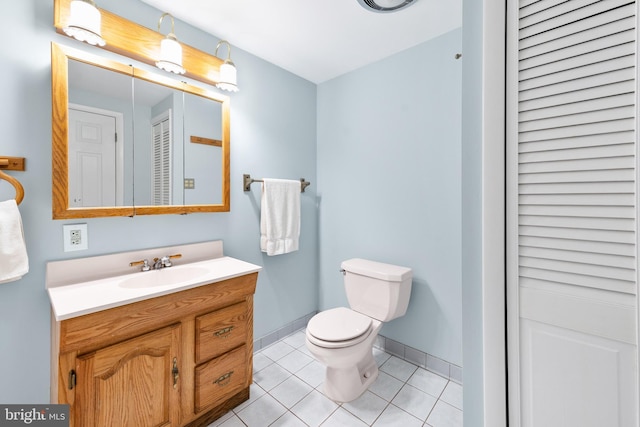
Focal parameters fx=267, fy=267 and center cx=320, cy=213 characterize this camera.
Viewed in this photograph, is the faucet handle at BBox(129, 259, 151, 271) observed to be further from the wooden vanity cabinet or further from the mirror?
the wooden vanity cabinet

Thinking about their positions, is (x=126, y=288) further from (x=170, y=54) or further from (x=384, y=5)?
(x=384, y=5)

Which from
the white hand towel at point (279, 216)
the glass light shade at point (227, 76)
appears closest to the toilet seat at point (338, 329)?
the white hand towel at point (279, 216)

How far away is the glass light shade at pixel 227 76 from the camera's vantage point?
1.72 metres

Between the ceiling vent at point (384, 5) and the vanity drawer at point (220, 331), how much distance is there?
1.82m

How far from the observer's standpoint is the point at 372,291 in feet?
6.09

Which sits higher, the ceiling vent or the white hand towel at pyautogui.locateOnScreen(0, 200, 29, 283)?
the ceiling vent

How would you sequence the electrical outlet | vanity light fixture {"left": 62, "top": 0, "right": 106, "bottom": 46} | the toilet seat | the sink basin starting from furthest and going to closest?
the toilet seat → the sink basin → the electrical outlet → vanity light fixture {"left": 62, "top": 0, "right": 106, "bottom": 46}

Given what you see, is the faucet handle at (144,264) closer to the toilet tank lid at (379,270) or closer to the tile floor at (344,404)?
the tile floor at (344,404)

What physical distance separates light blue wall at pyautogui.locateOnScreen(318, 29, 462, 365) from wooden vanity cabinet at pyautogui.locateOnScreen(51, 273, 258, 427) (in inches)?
43.3

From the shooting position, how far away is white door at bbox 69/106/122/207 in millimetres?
1284

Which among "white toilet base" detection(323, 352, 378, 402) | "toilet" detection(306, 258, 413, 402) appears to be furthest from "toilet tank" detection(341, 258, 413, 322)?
"white toilet base" detection(323, 352, 378, 402)

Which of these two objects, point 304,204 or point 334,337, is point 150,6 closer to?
point 304,204

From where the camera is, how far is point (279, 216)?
211 centimetres

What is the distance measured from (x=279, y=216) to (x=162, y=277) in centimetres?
90
